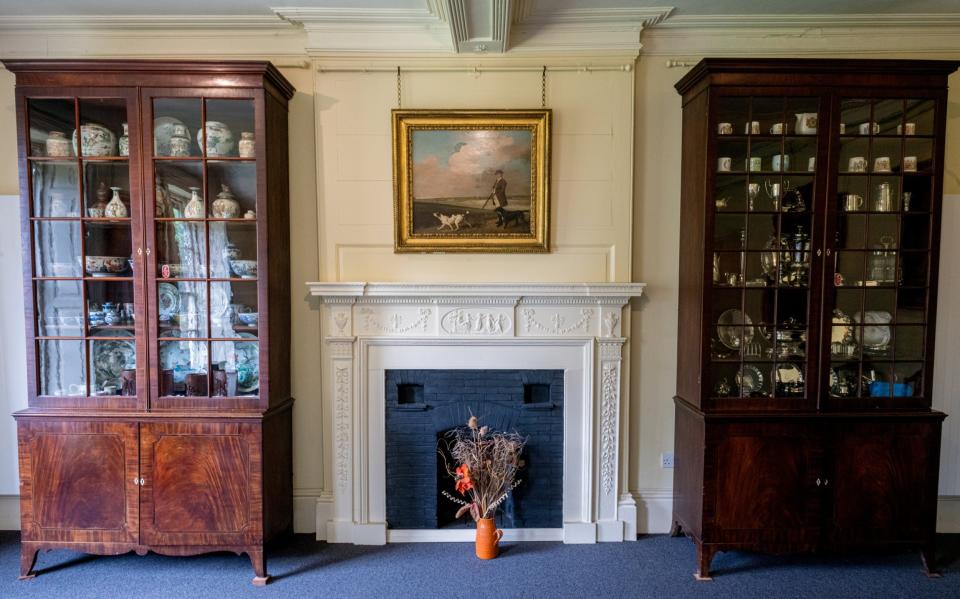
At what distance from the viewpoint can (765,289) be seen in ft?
8.46

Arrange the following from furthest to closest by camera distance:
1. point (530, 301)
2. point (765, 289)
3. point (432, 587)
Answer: point (530, 301) < point (765, 289) < point (432, 587)

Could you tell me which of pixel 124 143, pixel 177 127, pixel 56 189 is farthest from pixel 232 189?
pixel 56 189

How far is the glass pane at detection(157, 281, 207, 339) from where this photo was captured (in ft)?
8.43

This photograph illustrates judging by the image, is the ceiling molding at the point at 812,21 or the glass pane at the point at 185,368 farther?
the ceiling molding at the point at 812,21

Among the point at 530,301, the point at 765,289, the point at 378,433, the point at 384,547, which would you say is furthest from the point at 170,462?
the point at 765,289

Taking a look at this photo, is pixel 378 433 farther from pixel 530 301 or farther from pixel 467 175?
pixel 467 175

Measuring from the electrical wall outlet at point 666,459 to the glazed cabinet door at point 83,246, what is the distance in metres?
2.93

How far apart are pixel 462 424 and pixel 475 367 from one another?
0.36 meters

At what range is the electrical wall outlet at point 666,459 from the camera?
115 inches

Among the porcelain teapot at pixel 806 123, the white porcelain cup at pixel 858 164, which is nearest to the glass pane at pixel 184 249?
the porcelain teapot at pixel 806 123

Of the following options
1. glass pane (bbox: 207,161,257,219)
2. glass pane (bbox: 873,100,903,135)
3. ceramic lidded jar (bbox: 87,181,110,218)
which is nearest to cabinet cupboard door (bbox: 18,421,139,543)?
ceramic lidded jar (bbox: 87,181,110,218)

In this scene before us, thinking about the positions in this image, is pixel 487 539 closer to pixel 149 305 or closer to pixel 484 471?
pixel 484 471

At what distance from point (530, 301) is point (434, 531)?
1479 millimetres

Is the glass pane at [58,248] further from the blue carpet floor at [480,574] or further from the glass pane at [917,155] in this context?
the glass pane at [917,155]
